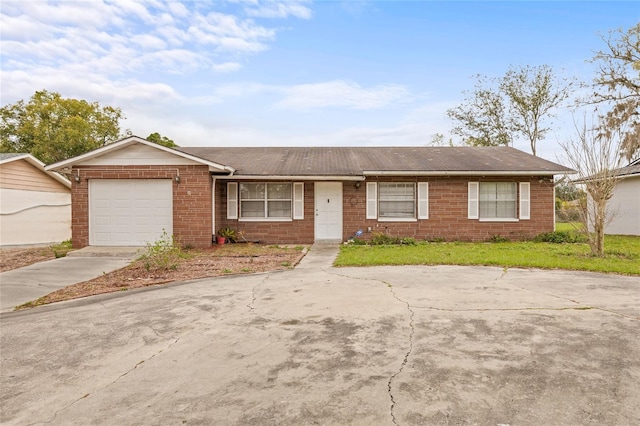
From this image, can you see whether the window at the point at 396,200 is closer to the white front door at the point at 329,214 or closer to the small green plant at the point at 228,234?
the white front door at the point at 329,214

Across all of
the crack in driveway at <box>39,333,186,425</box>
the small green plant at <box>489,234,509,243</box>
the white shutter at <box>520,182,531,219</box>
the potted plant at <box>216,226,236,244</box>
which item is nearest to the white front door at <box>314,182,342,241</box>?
the potted plant at <box>216,226,236,244</box>

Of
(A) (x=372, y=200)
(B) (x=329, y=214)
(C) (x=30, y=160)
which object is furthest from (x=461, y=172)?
(C) (x=30, y=160)

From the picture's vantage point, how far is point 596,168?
33.1ft

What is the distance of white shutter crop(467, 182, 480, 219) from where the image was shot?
14.3 meters

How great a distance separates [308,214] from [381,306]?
899cm

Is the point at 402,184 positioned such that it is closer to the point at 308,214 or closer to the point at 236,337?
the point at 308,214

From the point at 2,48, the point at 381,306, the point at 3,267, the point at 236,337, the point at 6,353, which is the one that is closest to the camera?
the point at 6,353

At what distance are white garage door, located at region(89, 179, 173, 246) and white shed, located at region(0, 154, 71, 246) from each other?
454 cm

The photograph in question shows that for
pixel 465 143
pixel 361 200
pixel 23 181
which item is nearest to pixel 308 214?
pixel 361 200

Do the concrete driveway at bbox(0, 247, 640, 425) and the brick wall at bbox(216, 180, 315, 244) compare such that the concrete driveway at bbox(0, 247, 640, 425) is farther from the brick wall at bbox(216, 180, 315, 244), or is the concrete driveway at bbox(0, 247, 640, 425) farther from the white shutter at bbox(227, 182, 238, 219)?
the white shutter at bbox(227, 182, 238, 219)

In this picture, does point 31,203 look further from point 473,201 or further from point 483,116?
point 483,116

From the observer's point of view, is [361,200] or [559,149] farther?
[361,200]

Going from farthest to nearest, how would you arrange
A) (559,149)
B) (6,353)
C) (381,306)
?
(559,149) → (381,306) → (6,353)

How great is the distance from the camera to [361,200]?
46.7 feet
